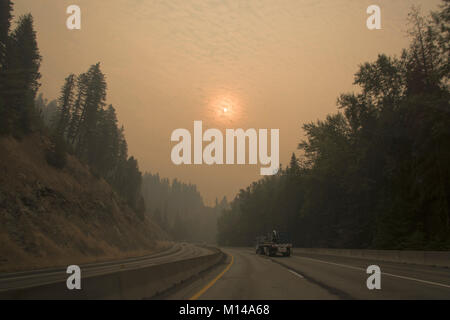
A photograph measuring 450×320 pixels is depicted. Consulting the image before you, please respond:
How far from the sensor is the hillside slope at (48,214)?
26.1 meters

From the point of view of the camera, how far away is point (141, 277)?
8156 millimetres

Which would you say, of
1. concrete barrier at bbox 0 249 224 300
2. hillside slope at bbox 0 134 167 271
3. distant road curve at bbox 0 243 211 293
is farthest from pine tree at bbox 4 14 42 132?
concrete barrier at bbox 0 249 224 300

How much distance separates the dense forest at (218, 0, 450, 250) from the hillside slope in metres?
32.4

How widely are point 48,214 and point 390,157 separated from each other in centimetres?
3954

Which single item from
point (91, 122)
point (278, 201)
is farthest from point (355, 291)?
point (278, 201)

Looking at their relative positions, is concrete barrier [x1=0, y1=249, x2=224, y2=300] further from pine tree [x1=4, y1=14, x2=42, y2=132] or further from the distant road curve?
pine tree [x1=4, y1=14, x2=42, y2=132]

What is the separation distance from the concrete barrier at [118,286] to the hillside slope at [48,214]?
54.4 feet

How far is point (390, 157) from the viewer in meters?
40.5

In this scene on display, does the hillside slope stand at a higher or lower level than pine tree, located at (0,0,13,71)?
lower

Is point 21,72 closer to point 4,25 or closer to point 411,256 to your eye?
point 4,25

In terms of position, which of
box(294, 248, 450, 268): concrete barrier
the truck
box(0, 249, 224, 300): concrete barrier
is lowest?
the truck

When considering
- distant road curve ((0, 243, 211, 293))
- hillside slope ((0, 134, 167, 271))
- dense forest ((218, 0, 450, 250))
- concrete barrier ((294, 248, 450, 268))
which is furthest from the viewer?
dense forest ((218, 0, 450, 250))

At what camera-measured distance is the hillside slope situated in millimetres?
26109

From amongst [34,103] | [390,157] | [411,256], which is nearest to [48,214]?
[34,103]
